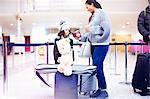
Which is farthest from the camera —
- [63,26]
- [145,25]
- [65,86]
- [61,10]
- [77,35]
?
[61,10]

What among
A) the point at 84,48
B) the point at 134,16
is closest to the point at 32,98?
the point at 84,48

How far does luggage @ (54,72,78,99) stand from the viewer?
121 inches

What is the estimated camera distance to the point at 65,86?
307 cm

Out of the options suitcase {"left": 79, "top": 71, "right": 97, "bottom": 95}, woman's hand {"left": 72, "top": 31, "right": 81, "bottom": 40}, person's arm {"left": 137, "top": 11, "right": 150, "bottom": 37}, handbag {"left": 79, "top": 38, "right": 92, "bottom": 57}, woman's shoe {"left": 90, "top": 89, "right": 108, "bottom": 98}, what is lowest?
woman's shoe {"left": 90, "top": 89, "right": 108, "bottom": 98}

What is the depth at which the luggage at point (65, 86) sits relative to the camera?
3.07 m

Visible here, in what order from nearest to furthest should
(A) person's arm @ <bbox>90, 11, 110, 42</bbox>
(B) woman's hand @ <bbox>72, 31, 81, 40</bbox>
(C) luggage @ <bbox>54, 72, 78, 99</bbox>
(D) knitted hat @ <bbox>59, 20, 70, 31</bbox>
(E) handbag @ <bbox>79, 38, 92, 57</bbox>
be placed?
(C) luggage @ <bbox>54, 72, 78, 99</bbox> < (D) knitted hat @ <bbox>59, 20, 70, 31</bbox> < (A) person's arm @ <bbox>90, 11, 110, 42</bbox> < (E) handbag @ <bbox>79, 38, 92, 57</bbox> < (B) woman's hand @ <bbox>72, 31, 81, 40</bbox>

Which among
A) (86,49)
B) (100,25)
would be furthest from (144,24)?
(86,49)

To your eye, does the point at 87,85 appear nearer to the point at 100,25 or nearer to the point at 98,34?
the point at 98,34

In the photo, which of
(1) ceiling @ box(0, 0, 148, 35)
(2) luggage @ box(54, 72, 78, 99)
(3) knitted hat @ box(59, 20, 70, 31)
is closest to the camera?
(2) luggage @ box(54, 72, 78, 99)

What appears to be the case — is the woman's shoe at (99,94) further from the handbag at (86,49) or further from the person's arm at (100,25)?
the person's arm at (100,25)

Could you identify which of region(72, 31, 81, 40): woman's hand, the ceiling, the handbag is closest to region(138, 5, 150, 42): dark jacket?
the handbag

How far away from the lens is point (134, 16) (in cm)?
1752

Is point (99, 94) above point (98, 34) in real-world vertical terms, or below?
below

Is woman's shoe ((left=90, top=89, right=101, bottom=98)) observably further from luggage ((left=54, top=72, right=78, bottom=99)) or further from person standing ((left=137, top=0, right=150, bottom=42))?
person standing ((left=137, top=0, right=150, bottom=42))
